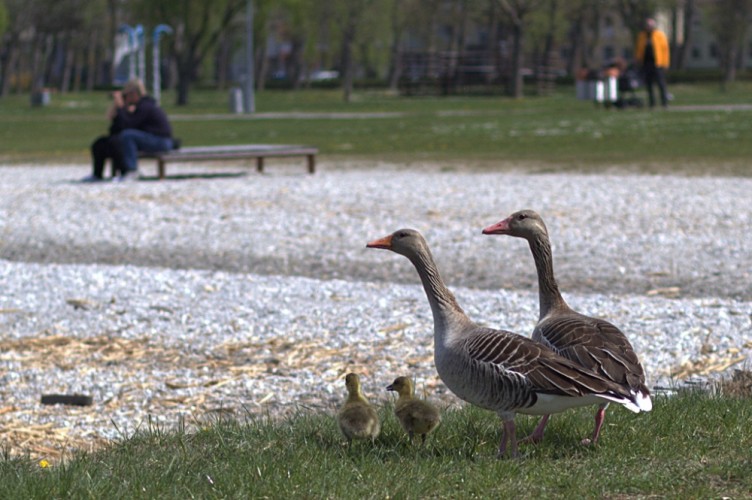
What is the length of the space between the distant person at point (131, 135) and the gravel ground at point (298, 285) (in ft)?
4.98

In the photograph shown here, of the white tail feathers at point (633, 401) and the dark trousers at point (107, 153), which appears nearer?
the white tail feathers at point (633, 401)

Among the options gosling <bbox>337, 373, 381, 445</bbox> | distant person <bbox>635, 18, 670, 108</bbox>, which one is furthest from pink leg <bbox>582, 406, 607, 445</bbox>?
distant person <bbox>635, 18, 670, 108</bbox>

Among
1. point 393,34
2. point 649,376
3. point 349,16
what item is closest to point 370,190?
point 649,376

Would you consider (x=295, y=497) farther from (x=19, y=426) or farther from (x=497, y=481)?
(x=19, y=426)

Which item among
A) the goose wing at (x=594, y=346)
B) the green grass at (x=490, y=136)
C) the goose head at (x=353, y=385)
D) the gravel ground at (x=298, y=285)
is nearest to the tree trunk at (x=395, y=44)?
the green grass at (x=490, y=136)

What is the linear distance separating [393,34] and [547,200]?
8302 centimetres

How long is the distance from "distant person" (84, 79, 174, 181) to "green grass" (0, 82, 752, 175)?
208 inches

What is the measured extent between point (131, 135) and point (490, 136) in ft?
37.9

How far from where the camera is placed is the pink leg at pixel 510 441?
16.0ft

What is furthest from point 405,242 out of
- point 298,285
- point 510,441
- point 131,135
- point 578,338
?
point 131,135

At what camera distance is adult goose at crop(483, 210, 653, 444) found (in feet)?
15.7

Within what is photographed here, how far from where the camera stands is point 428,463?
189 inches

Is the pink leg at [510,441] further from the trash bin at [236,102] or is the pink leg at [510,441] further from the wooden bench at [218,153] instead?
the trash bin at [236,102]

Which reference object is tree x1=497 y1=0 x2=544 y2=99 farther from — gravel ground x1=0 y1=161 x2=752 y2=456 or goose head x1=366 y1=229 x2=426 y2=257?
goose head x1=366 y1=229 x2=426 y2=257
